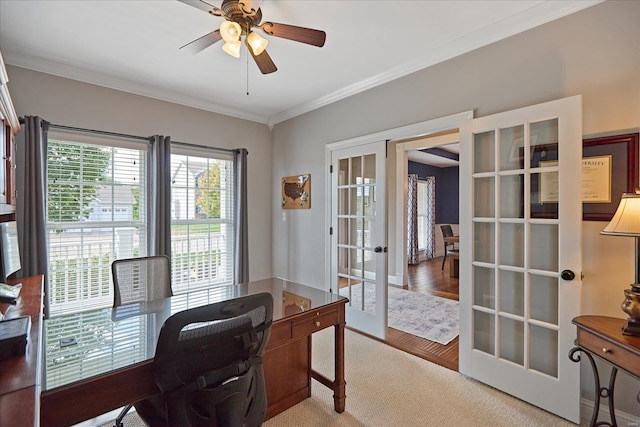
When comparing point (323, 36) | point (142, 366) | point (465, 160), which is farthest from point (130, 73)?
point (465, 160)

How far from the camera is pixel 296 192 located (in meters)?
4.22

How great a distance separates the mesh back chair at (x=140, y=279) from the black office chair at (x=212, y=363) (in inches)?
43.3

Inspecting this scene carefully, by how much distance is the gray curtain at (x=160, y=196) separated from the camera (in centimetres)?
336

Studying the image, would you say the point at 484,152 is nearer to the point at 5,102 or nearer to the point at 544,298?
the point at 544,298

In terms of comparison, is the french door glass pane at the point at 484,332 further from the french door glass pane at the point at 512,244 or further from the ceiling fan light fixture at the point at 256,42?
the ceiling fan light fixture at the point at 256,42

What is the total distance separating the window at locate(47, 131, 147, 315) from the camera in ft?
9.62

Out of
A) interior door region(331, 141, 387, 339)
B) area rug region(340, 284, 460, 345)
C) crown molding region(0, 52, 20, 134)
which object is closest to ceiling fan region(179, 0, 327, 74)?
crown molding region(0, 52, 20, 134)

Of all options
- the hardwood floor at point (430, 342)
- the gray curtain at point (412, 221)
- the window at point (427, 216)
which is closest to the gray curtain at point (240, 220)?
the hardwood floor at point (430, 342)

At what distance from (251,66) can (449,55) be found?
1.80m

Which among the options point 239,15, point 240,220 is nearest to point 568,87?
point 239,15

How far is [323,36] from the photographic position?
1.83 metres

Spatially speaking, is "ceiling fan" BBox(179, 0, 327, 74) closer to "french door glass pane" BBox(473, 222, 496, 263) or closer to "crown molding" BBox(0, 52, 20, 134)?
"crown molding" BBox(0, 52, 20, 134)

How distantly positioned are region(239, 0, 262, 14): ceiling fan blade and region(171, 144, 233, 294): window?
2.35m

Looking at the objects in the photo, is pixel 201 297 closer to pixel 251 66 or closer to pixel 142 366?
pixel 142 366
